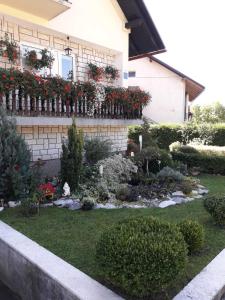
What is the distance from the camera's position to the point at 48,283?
11.5 feet

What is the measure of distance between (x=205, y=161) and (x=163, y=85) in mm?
16263

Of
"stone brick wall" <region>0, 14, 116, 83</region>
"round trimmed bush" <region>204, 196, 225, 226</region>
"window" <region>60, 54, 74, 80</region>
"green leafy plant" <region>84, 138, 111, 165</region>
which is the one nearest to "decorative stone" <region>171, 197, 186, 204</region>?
"round trimmed bush" <region>204, 196, 225, 226</region>

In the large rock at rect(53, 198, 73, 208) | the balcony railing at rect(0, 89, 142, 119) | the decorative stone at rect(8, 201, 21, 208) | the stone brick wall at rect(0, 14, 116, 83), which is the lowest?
the large rock at rect(53, 198, 73, 208)

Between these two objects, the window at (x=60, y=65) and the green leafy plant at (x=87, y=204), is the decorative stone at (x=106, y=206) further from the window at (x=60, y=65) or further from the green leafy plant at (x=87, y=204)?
the window at (x=60, y=65)

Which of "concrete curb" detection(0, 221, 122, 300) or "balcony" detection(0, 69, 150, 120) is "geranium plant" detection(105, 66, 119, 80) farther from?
"concrete curb" detection(0, 221, 122, 300)

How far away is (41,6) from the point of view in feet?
28.4

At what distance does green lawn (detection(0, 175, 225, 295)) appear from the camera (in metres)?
4.18

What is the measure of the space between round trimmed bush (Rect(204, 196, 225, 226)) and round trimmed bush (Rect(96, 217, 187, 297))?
2.28 meters

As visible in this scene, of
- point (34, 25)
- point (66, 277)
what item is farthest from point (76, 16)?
point (66, 277)

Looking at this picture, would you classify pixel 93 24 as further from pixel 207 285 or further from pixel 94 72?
pixel 207 285

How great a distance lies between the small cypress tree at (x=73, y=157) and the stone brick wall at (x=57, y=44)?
3.27m

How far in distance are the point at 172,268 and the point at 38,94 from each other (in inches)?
248

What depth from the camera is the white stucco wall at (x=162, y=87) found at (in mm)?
26594

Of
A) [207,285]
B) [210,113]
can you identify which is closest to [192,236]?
[207,285]
